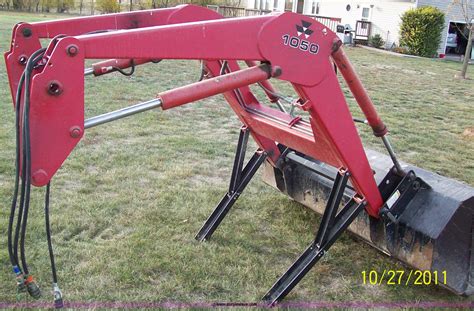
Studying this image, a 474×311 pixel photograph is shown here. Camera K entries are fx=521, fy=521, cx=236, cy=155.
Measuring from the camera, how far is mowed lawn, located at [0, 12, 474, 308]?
10.8 ft

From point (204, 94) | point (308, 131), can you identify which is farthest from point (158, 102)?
point (308, 131)

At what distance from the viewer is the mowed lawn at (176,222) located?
3.30 meters

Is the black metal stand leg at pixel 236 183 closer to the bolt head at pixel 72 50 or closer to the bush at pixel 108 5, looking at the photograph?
the bolt head at pixel 72 50

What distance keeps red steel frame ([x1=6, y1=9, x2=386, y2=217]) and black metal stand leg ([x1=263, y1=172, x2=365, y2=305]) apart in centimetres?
11

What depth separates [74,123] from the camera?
79.8 inches

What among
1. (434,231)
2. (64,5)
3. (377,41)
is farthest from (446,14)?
(64,5)

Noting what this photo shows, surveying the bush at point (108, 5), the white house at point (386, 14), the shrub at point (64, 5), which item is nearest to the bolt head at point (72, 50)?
the white house at point (386, 14)

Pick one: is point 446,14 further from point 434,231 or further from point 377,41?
point 434,231

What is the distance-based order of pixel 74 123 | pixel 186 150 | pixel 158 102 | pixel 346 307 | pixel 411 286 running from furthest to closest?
1. pixel 186 150
2. pixel 411 286
3. pixel 346 307
4. pixel 158 102
5. pixel 74 123

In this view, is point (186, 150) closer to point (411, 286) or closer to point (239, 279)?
point (239, 279)

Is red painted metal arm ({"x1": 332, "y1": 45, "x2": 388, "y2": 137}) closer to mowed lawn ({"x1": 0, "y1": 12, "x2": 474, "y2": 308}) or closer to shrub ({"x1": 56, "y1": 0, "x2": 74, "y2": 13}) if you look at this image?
mowed lawn ({"x1": 0, "y1": 12, "x2": 474, "y2": 308})

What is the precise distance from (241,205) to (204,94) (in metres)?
2.38

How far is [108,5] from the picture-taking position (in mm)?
35375

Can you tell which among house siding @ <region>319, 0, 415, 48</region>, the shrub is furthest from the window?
the shrub
